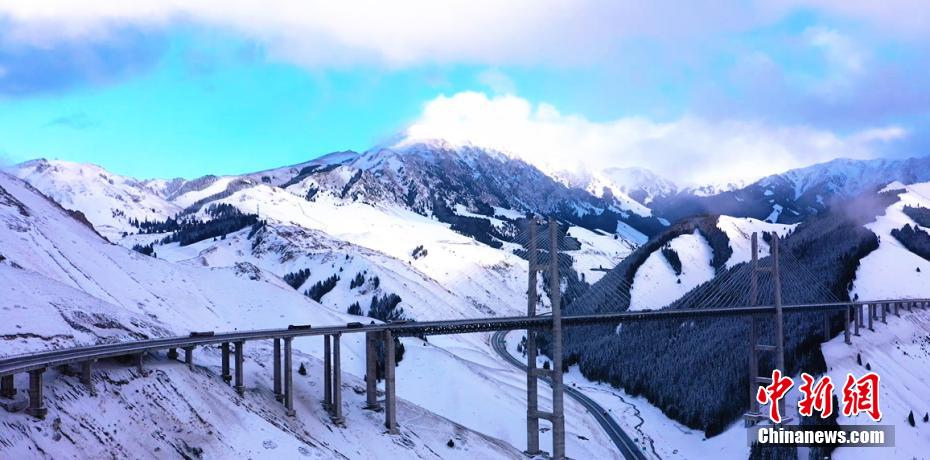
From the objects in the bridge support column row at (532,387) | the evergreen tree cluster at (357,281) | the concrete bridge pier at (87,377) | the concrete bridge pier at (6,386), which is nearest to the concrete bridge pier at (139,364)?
the concrete bridge pier at (87,377)

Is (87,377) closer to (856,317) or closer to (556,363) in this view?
(556,363)

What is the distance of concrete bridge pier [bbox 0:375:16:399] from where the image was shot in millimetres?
37125

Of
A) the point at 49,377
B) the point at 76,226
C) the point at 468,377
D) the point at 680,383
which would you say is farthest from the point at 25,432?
the point at 680,383

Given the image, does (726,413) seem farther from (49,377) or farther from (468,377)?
(49,377)

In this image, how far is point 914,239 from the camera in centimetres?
17400

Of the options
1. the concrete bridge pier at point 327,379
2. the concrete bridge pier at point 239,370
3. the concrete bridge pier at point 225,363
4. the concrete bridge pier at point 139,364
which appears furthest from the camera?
the concrete bridge pier at point 327,379

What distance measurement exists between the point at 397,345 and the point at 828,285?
3554 inches

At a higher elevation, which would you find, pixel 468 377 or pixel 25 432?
pixel 25 432

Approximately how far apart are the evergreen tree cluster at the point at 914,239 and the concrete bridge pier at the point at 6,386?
179 meters

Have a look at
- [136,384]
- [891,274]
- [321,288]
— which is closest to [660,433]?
[891,274]

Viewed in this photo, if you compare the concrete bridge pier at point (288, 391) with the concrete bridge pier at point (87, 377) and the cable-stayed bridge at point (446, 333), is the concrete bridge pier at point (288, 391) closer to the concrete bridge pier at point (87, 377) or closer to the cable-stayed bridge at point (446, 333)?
the cable-stayed bridge at point (446, 333)

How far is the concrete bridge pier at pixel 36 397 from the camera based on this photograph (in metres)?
36.9

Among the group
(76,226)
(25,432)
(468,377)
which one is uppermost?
(76,226)

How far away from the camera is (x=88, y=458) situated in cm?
3678
